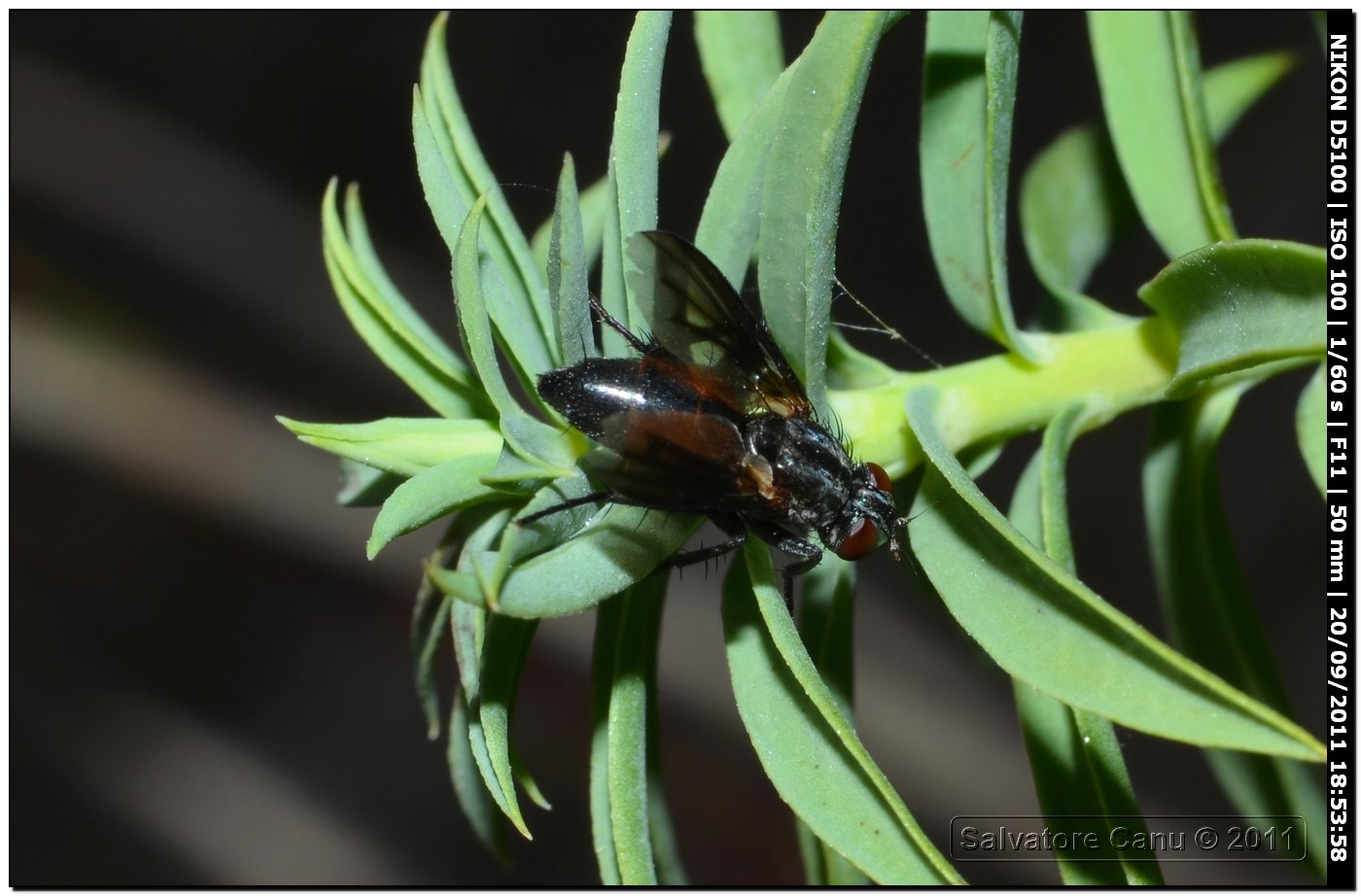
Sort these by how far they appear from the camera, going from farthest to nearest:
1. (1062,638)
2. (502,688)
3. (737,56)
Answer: (737,56) < (502,688) < (1062,638)

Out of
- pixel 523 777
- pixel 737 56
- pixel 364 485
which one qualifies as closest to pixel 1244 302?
pixel 737 56

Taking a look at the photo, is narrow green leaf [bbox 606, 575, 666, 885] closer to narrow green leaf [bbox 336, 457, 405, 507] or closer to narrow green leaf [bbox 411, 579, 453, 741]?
narrow green leaf [bbox 411, 579, 453, 741]

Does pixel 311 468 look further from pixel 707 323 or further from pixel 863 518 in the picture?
pixel 863 518

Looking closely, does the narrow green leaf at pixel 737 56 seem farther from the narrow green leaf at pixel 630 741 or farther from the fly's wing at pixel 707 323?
the narrow green leaf at pixel 630 741

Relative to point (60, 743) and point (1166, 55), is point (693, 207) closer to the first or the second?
point (1166, 55)

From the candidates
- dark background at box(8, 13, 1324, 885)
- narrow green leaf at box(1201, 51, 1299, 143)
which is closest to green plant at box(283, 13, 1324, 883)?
narrow green leaf at box(1201, 51, 1299, 143)

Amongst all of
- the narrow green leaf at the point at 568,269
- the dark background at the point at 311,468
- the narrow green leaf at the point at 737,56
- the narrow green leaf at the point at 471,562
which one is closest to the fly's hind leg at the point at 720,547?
the narrow green leaf at the point at 471,562
